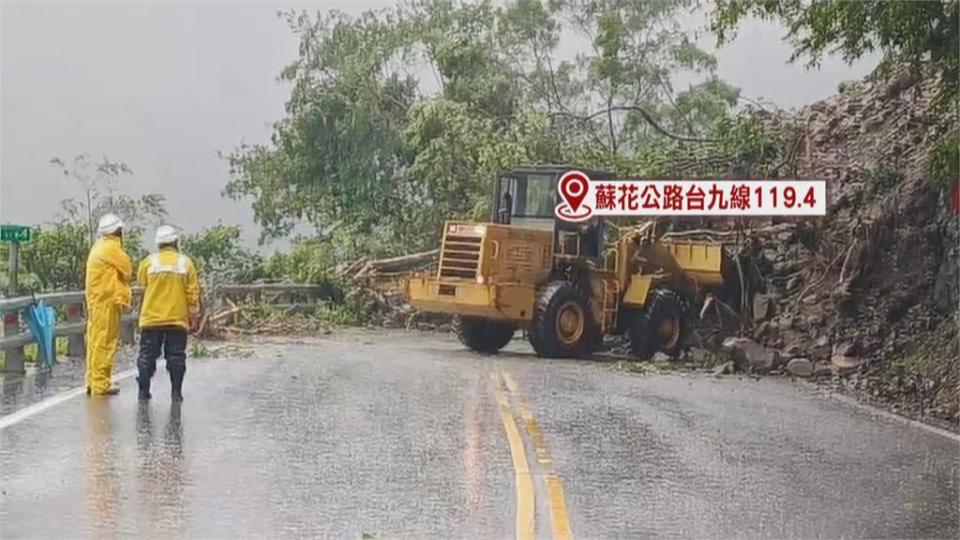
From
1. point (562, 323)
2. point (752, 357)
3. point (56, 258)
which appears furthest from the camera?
point (56, 258)

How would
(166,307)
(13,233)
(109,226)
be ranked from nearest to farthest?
(166,307) < (109,226) < (13,233)

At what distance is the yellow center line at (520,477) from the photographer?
776 cm

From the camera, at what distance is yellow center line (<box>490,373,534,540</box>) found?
776cm

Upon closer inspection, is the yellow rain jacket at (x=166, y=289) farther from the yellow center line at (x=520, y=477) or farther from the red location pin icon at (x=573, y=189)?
the red location pin icon at (x=573, y=189)

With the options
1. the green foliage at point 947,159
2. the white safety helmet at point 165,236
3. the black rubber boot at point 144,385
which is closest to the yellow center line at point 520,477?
the black rubber boot at point 144,385

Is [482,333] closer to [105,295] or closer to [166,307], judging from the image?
[166,307]

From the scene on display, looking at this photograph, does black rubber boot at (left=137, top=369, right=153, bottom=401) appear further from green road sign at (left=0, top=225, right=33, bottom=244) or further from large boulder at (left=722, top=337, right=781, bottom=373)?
large boulder at (left=722, top=337, right=781, bottom=373)

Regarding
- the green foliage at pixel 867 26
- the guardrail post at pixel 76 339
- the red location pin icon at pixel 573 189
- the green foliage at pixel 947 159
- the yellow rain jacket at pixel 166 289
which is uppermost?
the green foliage at pixel 867 26

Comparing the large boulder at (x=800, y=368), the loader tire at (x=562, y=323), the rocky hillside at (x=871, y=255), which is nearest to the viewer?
the rocky hillside at (x=871, y=255)

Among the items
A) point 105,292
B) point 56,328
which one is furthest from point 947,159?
point 56,328

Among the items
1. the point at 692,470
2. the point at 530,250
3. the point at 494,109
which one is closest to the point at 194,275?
the point at 692,470

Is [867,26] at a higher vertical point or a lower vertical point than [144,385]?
higher

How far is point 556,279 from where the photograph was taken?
22.7m

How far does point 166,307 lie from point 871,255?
13016 millimetres
